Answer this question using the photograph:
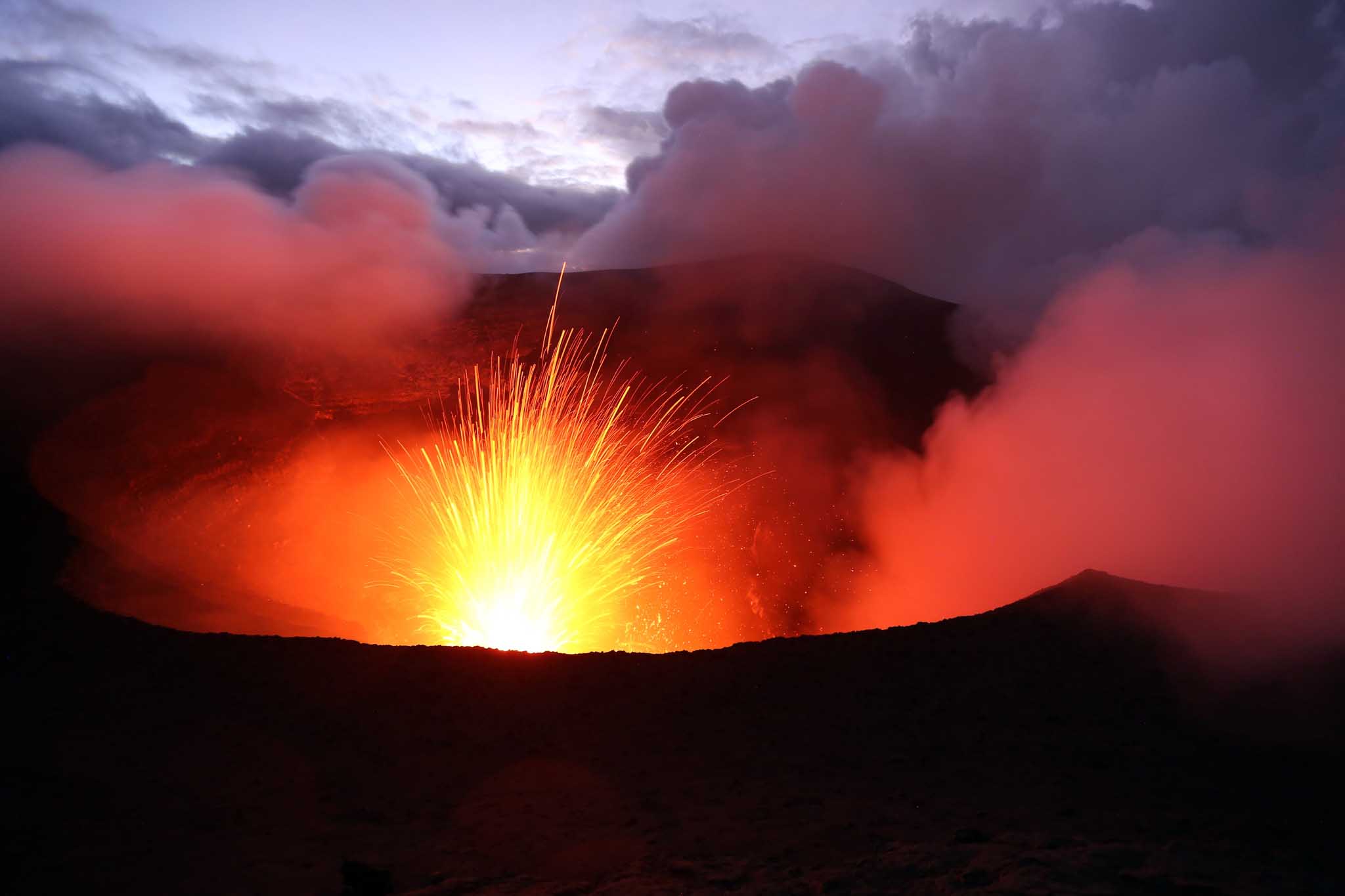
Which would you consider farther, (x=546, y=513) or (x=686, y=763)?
(x=546, y=513)

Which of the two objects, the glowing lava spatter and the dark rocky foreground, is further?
the glowing lava spatter

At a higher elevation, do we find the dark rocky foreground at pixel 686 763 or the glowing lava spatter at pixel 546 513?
the glowing lava spatter at pixel 546 513

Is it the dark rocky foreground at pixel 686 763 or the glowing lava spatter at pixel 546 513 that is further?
→ the glowing lava spatter at pixel 546 513

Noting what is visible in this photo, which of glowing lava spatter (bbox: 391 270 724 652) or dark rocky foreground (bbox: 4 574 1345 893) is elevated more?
glowing lava spatter (bbox: 391 270 724 652)

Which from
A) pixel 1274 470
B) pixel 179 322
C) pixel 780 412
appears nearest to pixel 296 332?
pixel 179 322
